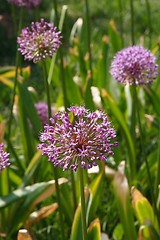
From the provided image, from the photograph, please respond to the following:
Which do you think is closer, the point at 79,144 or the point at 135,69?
the point at 79,144

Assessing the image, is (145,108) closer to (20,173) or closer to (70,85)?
(70,85)

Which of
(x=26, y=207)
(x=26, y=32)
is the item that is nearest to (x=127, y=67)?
(x=26, y=32)

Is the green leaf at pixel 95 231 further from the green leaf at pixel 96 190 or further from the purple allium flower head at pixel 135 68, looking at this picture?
the purple allium flower head at pixel 135 68

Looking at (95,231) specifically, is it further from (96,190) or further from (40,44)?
(40,44)

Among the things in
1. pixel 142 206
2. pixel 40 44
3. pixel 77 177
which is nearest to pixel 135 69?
pixel 40 44

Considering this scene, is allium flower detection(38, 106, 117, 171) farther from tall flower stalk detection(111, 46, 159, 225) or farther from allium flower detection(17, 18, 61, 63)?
tall flower stalk detection(111, 46, 159, 225)

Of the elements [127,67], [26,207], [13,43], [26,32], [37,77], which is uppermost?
[13,43]

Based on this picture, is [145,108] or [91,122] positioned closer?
[91,122]

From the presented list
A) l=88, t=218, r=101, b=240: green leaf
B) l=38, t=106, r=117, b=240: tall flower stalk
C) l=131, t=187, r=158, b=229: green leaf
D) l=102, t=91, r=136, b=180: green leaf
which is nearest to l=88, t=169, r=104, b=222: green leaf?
l=131, t=187, r=158, b=229: green leaf

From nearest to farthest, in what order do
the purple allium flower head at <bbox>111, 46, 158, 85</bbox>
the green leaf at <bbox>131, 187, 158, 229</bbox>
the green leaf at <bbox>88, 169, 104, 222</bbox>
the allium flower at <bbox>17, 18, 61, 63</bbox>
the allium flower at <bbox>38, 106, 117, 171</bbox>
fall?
the allium flower at <bbox>38, 106, 117, 171</bbox>, the allium flower at <bbox>17, 18, 61, 63</bbox>, the purple allium flower head at <bbox>111, 46, 158, 85</bbox>, the green leaf at <bbox>131, 187, 158, 229</bbox>, the green leaf at <bbox>88, 169, 104, 222</bbox>
